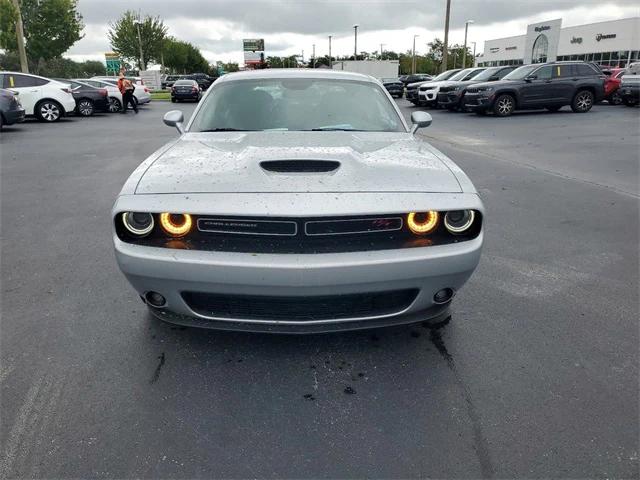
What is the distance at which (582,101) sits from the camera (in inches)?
694

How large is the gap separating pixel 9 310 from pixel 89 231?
1787 millimetres

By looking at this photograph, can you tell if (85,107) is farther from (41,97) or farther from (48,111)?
(41,97)

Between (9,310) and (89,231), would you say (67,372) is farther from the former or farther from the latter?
(89,231)

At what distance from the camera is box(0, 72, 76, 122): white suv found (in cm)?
1561

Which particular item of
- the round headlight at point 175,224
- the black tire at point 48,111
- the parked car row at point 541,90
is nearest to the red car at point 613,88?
the parked car row at point 541,90

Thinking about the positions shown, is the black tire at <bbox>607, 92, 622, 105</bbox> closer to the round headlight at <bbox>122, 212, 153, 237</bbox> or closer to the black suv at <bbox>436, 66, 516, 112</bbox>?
the black suv at <bbox>436, 66, 516, 112</bbox>

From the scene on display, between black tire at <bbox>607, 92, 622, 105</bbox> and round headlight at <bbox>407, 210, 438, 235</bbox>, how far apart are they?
72.4 ft

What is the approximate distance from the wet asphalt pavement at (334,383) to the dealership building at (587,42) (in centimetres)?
4019

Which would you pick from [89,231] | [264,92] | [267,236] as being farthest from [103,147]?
[267,236]

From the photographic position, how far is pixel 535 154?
9.71m

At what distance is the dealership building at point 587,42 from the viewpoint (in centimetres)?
3850

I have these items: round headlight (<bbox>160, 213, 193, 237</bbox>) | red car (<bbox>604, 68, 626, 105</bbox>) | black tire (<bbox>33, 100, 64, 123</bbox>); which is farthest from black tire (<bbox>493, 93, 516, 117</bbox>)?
round headlight (<bbox>160, 213, 193, 237</bbox>)

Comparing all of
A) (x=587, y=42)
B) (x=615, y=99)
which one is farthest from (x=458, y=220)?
(x=587, y=42)

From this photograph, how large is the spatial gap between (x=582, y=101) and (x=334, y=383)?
18.7m
